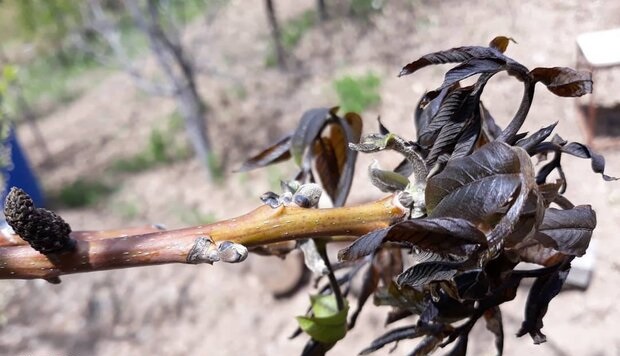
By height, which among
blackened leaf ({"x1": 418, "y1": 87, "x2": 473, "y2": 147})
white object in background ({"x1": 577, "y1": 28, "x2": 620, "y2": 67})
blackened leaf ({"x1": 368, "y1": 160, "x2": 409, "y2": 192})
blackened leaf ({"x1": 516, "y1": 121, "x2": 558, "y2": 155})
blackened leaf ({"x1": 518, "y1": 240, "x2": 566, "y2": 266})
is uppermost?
blackened leaf ({"x1": 418, "y1": 87, "x2": 473, "y2": 147})

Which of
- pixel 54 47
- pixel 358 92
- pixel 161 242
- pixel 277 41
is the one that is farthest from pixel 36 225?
pixel 54 47

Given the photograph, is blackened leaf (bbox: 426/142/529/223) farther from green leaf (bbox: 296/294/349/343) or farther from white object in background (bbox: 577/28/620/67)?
white object in background (bbox: 577/28/620/67)

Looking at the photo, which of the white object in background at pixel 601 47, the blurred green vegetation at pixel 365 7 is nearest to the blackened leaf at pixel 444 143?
the white object in background at pixel 601 47

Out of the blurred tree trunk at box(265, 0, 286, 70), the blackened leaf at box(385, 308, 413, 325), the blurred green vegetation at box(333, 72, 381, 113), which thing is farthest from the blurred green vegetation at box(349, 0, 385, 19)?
the blackened leaf at box(385, 308, 413, 325)

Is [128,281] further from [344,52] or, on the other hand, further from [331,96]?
[344,52]

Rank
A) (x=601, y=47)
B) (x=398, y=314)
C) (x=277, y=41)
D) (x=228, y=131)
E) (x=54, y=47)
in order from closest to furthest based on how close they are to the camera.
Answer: (x=398, y=314) → (x=601, y=47) → (x=228, y=131) → (x=277, y=41) → (x=54, y=47)

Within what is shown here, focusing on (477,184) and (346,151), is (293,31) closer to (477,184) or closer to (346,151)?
(346,151)
